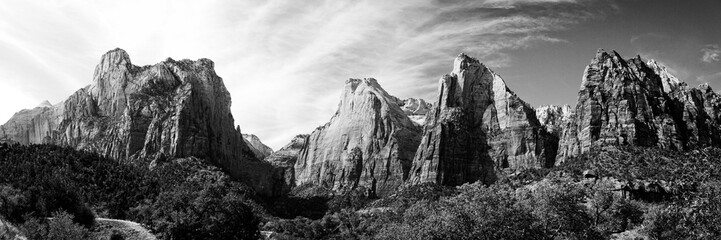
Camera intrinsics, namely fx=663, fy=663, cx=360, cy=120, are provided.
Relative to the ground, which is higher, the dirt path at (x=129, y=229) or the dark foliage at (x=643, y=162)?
the dark foliage at (x=643, y=162)

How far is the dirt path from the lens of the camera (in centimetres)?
8225

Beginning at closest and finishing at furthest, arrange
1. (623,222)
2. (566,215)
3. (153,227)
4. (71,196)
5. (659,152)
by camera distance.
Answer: (566,215)
(153,227)
(71,196)
(623,222)
(659,152)

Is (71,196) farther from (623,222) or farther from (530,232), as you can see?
(623,222)

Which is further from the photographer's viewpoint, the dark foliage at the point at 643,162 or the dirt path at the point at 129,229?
the dark foliage at the point at 643,162

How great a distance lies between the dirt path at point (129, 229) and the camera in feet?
270

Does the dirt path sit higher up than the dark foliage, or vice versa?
the dark foliage

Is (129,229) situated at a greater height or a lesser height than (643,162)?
lesser

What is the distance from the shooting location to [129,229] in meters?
84.2

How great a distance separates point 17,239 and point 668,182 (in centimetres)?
14326

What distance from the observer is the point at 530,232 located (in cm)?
7594

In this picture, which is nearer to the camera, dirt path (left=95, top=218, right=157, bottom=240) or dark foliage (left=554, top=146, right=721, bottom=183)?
dirt path (left=95, top=218, right=157, bottom=240)

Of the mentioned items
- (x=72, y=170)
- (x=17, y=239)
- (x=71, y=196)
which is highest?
(x=72, y=170)

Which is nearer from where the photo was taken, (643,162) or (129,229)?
(129,229)

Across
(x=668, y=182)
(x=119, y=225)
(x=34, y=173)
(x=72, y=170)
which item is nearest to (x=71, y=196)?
(x=119, y=225)
